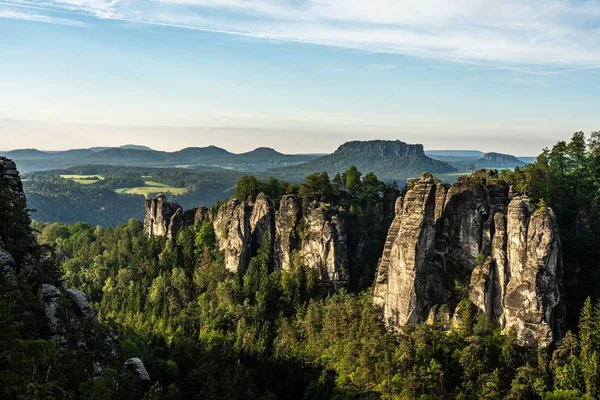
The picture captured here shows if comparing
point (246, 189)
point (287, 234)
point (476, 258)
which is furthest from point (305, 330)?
point (246, 189)

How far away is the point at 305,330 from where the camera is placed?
63188mm

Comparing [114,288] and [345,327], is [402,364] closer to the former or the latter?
[345,327]

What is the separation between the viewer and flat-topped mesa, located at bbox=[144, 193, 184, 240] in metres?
90.2

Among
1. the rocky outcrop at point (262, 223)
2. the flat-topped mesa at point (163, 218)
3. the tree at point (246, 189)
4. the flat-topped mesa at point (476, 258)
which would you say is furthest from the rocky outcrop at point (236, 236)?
the flat-topped mesa at point (476, 258)

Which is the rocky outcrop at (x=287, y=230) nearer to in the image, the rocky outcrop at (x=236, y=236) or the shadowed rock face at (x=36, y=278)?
the rocky outcrop at (x=236, y=236)

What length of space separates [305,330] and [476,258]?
21.5 meters

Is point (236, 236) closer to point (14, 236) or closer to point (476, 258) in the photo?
point (476, 258)

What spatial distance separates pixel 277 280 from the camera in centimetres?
7275

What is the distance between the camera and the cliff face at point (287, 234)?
233ft

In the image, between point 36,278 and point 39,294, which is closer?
point 39,294

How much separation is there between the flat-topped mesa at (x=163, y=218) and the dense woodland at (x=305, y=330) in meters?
2.66

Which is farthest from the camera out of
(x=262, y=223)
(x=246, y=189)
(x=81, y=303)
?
(x=246, y=189)

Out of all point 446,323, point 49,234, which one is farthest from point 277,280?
point 49,234

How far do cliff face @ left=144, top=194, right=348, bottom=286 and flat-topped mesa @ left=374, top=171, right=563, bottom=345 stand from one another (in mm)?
10732
